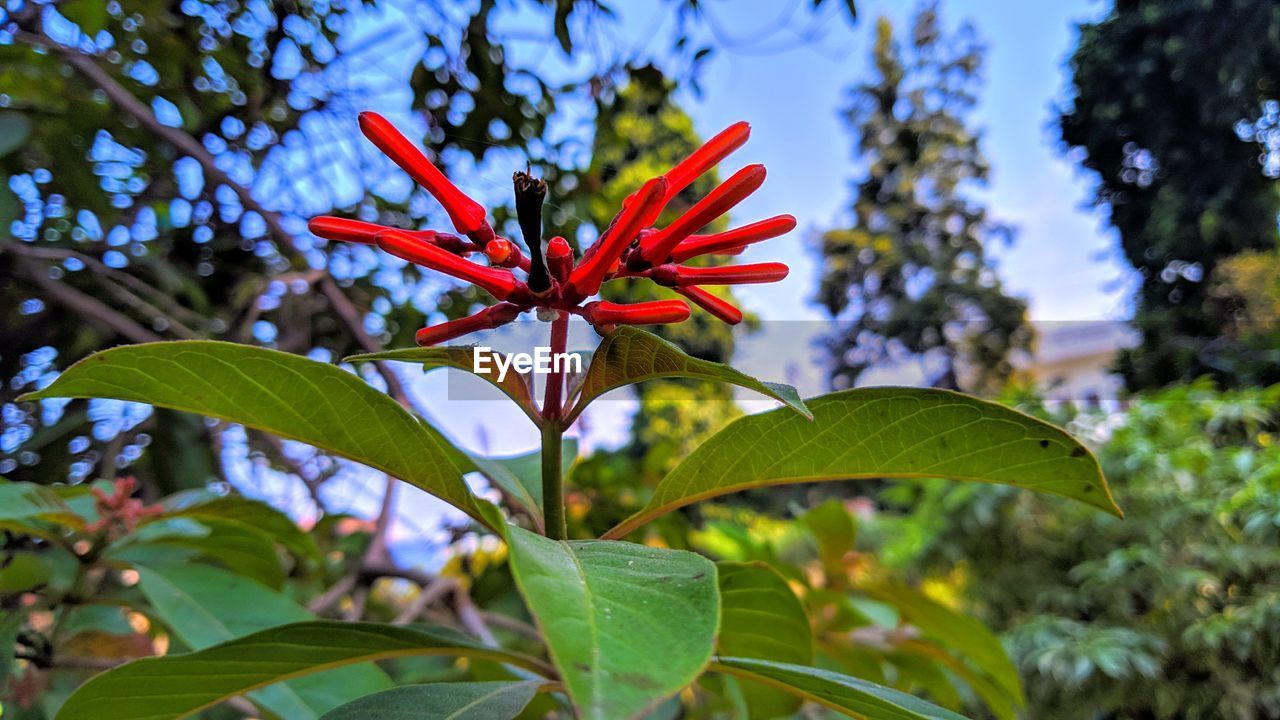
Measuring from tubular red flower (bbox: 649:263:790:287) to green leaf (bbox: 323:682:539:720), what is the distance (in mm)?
196

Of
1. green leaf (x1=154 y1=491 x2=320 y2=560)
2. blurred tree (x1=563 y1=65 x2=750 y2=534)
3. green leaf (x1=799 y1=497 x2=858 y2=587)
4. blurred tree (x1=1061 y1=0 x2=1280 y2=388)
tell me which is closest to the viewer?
green leaf (x1=154 y1=491 x2=320 y2=560)

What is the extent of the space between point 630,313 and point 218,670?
0.79 ft

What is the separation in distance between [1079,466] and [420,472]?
277mm

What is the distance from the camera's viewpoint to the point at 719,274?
320 mm

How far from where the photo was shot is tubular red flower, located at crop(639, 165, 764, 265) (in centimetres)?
28

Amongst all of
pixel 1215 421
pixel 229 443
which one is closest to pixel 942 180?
pixel 1215 421

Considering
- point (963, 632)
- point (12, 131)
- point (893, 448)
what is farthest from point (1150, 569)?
point (12, 131)

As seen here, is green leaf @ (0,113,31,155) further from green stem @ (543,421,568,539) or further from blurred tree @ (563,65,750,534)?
green stem @ (543,421,568,539)

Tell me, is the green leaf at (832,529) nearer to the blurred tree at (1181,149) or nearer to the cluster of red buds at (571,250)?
the cluster of red buds at (571,250)

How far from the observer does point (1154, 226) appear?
5.78 meters

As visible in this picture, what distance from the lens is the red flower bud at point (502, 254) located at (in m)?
0.28

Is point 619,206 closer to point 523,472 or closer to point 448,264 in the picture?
point 523,472

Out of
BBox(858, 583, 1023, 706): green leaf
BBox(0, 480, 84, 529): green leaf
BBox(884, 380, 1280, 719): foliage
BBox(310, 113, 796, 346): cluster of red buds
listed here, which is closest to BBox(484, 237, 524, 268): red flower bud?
BBox(310, 113, 796, 346): cluster of red buds

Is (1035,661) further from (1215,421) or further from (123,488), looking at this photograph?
(123,488)
